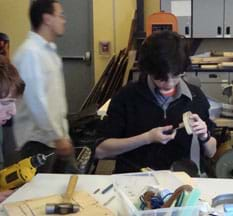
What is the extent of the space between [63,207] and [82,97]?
4.47 meters

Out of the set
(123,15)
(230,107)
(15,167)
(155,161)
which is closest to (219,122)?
(230,107)

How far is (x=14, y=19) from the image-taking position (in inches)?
227

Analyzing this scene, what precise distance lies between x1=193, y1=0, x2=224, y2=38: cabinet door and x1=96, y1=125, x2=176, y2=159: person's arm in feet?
11.0

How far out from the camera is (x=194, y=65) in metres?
4.90

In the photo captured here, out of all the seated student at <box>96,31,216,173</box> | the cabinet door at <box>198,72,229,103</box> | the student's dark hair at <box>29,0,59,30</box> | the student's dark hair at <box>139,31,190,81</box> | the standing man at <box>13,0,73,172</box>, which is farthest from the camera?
the cabinet door at <box>198,72,229,103</box>

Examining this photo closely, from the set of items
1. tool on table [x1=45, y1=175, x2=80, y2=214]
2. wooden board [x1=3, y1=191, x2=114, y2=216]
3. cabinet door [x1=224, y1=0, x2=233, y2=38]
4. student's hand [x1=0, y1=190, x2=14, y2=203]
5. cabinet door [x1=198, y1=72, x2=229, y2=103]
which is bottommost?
cabinet door [x1=198, y1=72, x2=229, y2=103]

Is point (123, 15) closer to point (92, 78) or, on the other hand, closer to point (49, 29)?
point (92, 78)

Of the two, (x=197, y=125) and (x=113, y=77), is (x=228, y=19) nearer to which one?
(x=113, y=77)

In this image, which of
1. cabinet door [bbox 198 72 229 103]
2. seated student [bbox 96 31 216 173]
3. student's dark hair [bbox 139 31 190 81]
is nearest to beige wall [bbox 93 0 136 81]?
cabinet door [bbox 198 72 229 103]

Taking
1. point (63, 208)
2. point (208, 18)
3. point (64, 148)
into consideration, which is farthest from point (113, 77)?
point (63, 208)

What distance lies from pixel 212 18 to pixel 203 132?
3432mm

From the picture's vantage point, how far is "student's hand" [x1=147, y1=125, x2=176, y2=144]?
1.92 m

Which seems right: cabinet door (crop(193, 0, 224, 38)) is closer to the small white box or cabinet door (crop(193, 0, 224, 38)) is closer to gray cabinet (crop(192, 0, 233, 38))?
gray cabinet (crop(192, 0, 233, 38))

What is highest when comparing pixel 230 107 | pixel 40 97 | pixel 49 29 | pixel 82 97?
pixel 49 29
